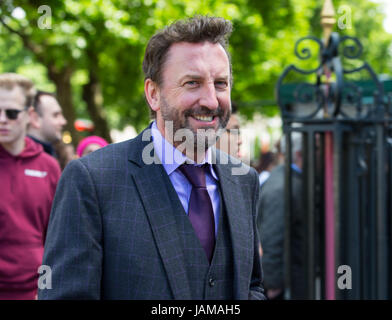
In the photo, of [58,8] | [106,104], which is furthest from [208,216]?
[106,104]

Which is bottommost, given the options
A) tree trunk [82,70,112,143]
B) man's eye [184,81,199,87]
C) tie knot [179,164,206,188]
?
tie knot [179,164,206,188]

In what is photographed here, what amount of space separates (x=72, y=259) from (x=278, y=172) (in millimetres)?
4100

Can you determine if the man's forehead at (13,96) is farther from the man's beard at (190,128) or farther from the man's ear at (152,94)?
the man's beard at (190,128)

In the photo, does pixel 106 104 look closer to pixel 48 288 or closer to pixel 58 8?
pixel 58 8

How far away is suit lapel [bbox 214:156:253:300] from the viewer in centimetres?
222

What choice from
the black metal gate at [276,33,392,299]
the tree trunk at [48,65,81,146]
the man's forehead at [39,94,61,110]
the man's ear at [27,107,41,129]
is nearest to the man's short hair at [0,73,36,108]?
the man's ear at [27,107,41,129]

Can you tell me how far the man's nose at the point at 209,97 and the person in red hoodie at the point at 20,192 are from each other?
2.22m

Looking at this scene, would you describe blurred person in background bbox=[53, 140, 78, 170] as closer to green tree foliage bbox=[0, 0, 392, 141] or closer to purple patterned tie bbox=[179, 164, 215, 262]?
green tree foliage bbox=[0, 0, 392, 141]

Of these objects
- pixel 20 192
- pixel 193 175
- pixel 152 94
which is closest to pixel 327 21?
pixel 20 192

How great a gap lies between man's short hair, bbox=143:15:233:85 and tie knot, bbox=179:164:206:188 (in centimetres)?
36

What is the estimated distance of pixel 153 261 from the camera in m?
2.05

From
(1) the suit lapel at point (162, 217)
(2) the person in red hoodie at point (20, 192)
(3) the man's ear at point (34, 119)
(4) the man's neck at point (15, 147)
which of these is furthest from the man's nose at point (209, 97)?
(3) the man's ear at point (34, 119)

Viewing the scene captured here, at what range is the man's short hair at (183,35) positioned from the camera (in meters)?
2.26

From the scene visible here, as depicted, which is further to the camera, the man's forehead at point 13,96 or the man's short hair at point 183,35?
the man's forehead at point 13,96
